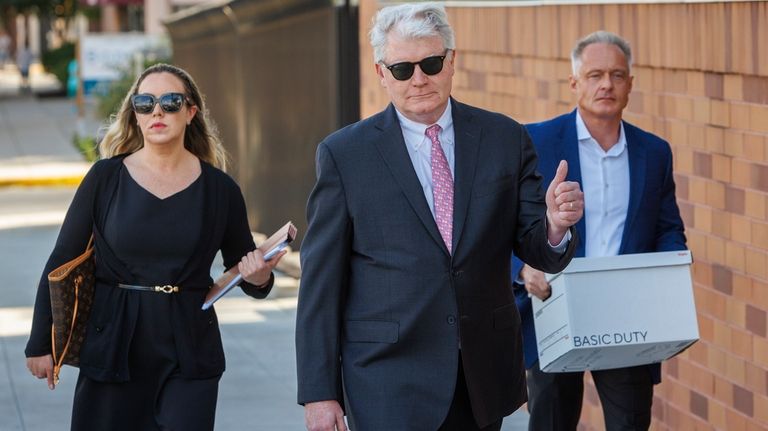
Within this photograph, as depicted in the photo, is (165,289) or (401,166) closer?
(401,166)

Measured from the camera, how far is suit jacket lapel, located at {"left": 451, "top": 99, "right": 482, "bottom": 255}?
4055 mm

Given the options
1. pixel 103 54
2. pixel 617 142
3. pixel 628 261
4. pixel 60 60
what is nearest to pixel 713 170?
pixel 617 142

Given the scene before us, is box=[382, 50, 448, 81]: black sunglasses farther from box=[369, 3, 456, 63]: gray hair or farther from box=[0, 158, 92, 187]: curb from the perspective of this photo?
box=[0, 158, 92, 187]: curb

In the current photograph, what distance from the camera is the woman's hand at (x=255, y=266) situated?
16.2 ft

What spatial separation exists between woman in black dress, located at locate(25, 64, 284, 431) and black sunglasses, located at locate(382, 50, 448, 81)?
1.16 m

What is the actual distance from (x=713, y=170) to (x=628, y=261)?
1.13 meters

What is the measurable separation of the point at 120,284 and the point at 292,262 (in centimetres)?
770

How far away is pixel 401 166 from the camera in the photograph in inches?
161

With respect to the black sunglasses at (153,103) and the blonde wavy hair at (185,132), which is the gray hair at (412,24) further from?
the blonde wavy hair at (185,132)

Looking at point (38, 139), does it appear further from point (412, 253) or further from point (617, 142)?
point (412, 253)

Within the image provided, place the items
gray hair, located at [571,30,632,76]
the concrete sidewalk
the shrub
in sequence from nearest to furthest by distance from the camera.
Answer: gray hair, located at [571,30,632,76] → the concrete sidewalk → the shrub

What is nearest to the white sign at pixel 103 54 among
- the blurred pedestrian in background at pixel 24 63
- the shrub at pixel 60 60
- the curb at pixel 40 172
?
the curb at pixel 40 172

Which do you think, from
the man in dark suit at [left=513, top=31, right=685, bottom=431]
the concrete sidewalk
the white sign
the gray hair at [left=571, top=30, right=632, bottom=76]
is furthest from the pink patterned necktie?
the white sign

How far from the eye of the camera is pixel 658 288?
497 cm
